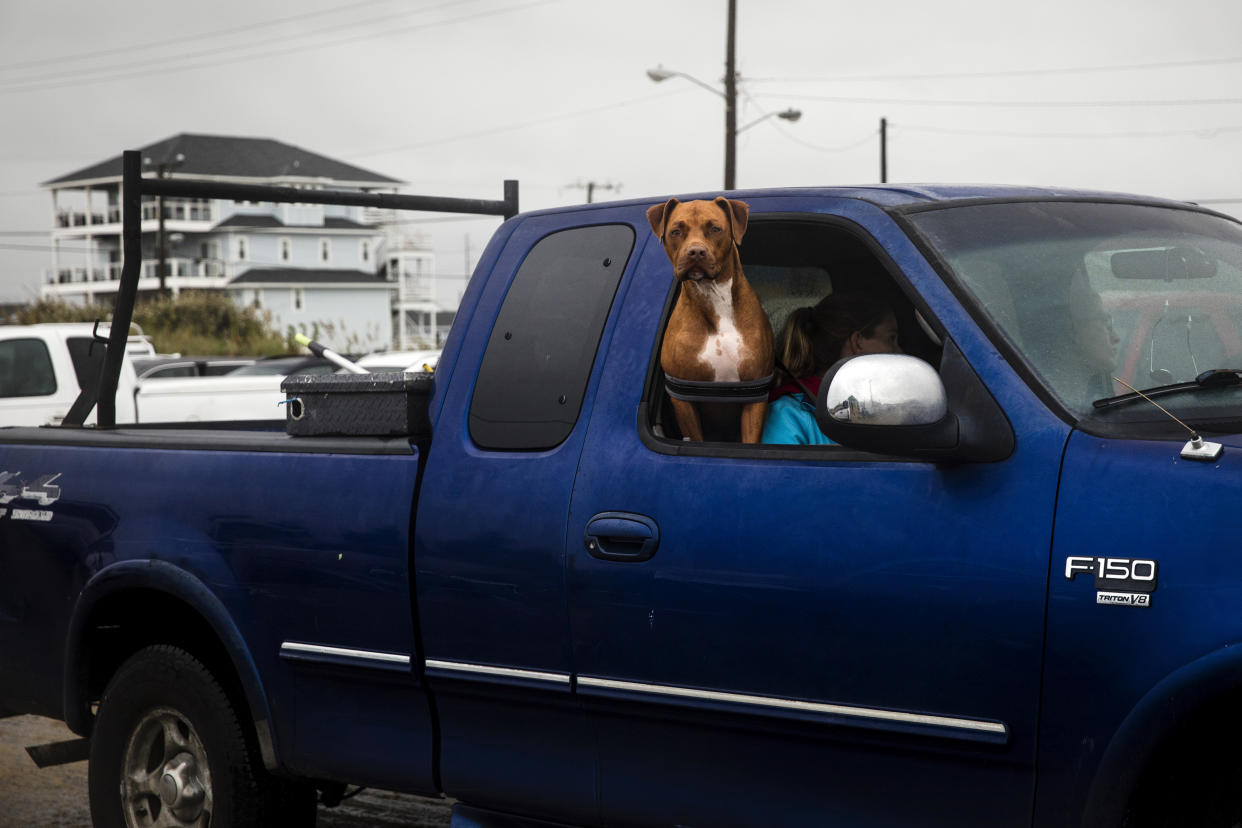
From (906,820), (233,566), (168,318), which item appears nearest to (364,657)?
(233,566)

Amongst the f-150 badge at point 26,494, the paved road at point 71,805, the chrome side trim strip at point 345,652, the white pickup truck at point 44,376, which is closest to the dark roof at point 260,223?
the white pickup truck at point 44,376

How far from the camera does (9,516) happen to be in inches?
198

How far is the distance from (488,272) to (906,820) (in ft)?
6.24

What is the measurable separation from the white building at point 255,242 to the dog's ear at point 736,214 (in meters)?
77.3

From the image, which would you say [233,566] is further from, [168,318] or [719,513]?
[168,318]

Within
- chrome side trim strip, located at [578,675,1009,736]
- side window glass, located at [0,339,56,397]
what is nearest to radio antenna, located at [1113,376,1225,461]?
chrome side trim strip, located at [578,675,1009,736]

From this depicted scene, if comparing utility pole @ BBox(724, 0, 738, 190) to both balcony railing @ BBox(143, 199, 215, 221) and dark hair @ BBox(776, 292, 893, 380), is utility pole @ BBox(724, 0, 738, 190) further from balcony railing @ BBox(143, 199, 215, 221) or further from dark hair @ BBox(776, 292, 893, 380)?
balcony railing @ BBox(143, 199, 215, 221)

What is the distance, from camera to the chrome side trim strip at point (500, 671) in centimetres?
364

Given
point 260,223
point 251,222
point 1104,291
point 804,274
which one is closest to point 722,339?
point 804,274

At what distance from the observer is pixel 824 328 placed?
4027 millimetres

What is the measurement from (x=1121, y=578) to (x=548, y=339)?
66.7 inches

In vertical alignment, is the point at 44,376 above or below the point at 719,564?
below

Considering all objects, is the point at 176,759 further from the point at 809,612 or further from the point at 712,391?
the point at 809,612

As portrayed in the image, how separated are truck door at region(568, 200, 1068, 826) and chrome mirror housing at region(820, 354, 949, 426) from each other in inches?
6.1
